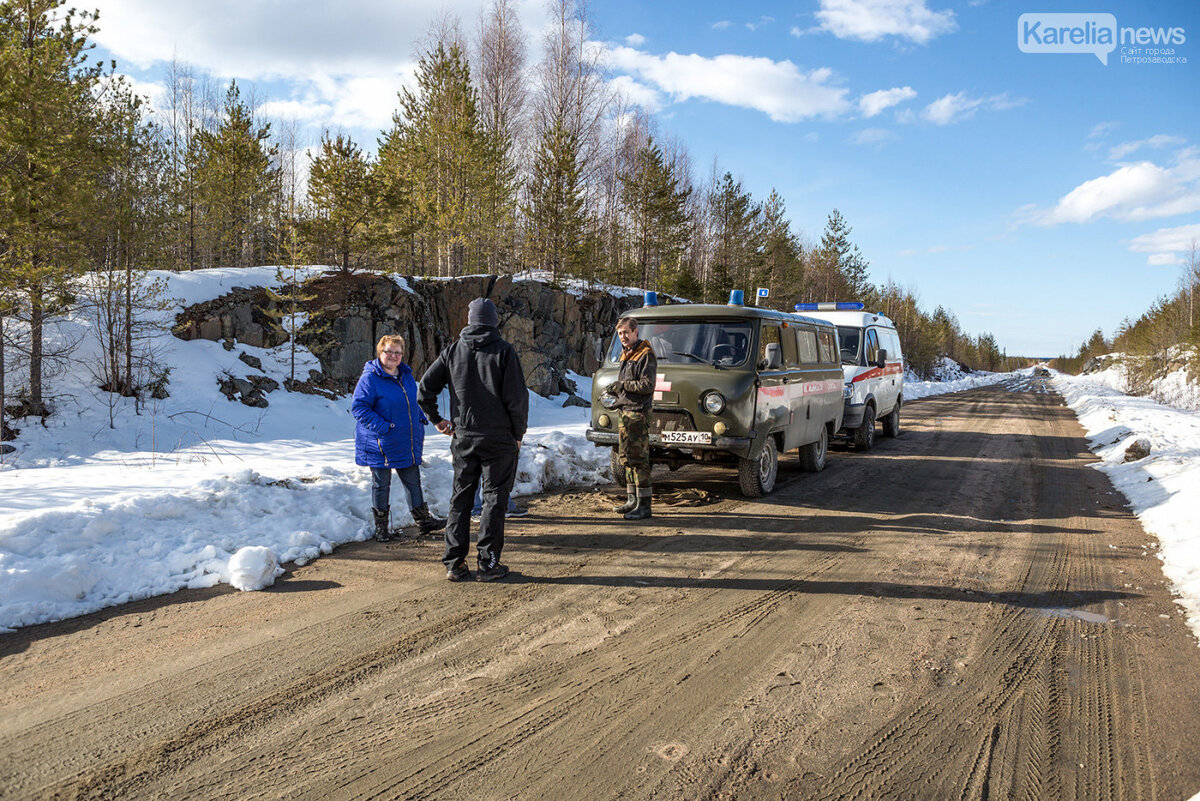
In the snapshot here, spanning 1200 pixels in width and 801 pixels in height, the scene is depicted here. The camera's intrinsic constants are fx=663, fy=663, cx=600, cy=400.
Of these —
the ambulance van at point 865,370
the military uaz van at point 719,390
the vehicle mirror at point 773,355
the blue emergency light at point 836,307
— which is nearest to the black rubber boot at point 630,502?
the military uaz van at point 719,390

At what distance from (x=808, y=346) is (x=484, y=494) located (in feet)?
21.0

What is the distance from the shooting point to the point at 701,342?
8.35 meters

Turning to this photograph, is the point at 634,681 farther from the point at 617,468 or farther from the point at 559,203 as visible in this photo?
the point at 559,203

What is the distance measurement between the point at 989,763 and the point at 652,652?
1705 mm

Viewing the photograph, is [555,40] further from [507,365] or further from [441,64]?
[507,365]

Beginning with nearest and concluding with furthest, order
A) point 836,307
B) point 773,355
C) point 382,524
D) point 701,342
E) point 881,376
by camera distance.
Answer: point 382,524 < point 773,355 < point 701,342 < point 881,376 < point 836,307

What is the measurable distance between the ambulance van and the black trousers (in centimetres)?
830

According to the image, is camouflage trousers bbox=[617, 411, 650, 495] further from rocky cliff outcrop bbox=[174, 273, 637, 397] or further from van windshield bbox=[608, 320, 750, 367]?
rocky cliff outcrop bbox=[174, 273, 637, 397]

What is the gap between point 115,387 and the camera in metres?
14.1

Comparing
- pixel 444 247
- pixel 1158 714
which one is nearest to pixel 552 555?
pixel 1158 714

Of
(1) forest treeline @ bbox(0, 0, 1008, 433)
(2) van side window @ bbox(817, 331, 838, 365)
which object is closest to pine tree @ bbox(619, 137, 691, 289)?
(1) forest treeline @ bbox(0, 0, 1008, 433)

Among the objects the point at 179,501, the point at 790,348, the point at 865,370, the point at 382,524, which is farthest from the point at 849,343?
the point at 179,501

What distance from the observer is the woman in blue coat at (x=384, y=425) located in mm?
6078

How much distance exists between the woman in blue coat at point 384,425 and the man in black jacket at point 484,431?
3.88ft
